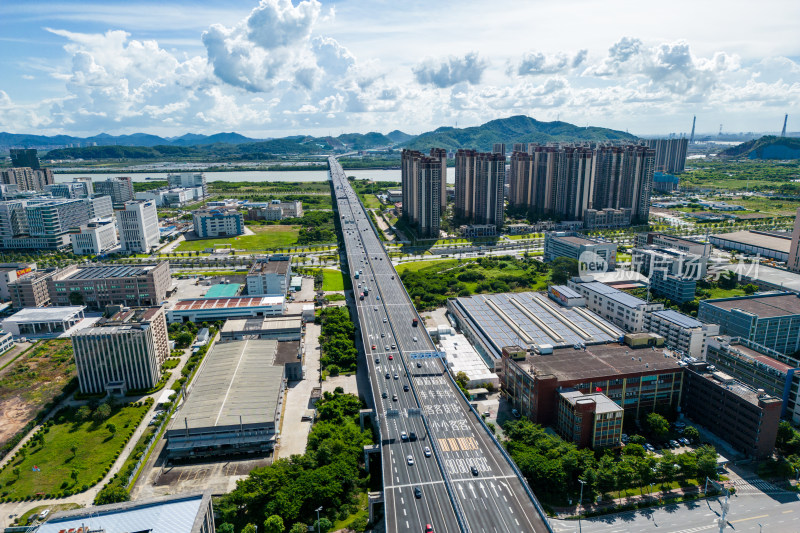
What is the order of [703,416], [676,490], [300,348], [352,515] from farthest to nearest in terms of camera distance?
[300,348] → [703,416] → [676,490] → [352,515]

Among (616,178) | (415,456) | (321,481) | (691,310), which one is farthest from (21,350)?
(616,178)

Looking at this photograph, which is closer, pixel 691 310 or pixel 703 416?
pixel 703 416

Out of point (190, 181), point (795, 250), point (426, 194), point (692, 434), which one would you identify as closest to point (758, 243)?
point (795, 250)

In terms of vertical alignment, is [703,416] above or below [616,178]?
below

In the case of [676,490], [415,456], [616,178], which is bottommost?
[676,490]

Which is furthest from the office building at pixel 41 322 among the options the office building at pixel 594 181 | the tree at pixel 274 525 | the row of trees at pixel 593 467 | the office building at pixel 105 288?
the office building at pixel 594 181

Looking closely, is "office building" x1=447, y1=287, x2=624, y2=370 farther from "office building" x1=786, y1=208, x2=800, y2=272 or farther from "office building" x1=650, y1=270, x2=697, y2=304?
"office building" x1=786, y1=208, x2=800, y2=272

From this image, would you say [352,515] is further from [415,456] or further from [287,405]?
[287,405]

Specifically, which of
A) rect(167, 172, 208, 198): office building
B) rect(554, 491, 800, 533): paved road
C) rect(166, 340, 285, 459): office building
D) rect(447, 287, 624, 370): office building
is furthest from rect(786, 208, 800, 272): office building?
rect(167, 172, 208, 198): office building
